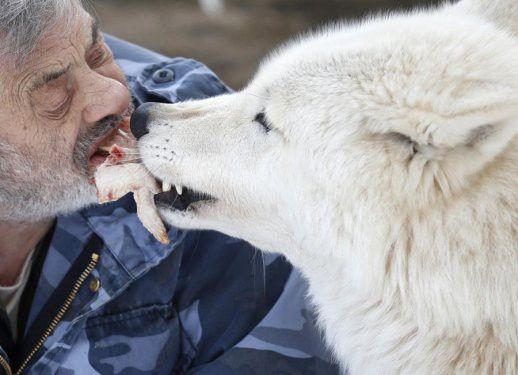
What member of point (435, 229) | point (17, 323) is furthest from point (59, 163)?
point (435, 229)

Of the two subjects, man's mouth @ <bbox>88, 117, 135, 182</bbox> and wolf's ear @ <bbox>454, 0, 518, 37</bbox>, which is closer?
wolf's ear @ <bbox>454, 0, 518, 37</bbox>

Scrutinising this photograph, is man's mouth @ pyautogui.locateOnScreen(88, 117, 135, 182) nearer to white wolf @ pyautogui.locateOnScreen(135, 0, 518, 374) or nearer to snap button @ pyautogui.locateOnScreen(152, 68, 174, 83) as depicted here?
white wolf @ pyautogui.locateOnScreen(135, 0, 518, 374)

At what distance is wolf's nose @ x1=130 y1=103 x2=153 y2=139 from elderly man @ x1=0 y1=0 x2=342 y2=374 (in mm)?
200

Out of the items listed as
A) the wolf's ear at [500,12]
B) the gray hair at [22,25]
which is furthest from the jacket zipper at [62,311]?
the wolf's ear at [500,12]

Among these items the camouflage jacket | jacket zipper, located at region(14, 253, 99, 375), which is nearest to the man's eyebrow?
the camouflage jacket

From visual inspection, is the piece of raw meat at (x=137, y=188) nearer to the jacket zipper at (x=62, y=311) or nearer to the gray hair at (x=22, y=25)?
the jacket zipper at (x=62, y=311)

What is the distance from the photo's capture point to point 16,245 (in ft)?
8.19

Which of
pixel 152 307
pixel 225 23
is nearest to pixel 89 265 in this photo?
pixel 152 307

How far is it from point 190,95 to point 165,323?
2.86ft

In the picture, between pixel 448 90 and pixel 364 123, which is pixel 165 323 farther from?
pixel 448 90

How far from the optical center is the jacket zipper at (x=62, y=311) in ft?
7.53

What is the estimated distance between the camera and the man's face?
7.45 feet

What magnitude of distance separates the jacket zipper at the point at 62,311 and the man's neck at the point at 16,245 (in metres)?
0.28

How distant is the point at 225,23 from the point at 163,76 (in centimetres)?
441
